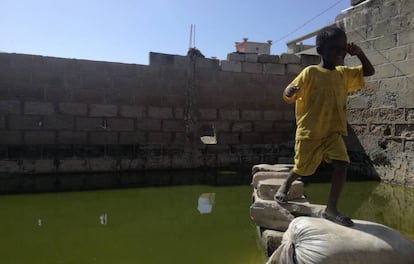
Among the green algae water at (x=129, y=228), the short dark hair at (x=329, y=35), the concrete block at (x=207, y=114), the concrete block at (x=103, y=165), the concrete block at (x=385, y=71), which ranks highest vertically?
the concrete block at (x=385, y=71)

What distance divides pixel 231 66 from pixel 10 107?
3.72 metres

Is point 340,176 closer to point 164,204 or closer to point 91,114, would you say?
point 164,204

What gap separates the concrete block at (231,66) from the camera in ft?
22.9

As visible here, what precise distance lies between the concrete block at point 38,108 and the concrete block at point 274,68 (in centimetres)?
383

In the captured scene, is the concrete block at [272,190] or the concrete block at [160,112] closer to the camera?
the concrete block at [272,190]

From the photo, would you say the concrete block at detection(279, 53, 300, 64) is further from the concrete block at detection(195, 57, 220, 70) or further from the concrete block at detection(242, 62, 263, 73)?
the concrete block at detection(195, 57, 220, 70)

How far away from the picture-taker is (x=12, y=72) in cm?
574

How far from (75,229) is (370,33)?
17.0 feet

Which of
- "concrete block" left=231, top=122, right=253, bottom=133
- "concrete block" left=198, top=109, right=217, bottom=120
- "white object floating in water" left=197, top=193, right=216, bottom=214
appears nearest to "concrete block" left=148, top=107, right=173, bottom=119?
"concrete block" left=198, top=109, right=217, bottom=120

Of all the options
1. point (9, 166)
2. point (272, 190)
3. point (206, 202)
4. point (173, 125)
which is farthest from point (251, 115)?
point (9, 166)

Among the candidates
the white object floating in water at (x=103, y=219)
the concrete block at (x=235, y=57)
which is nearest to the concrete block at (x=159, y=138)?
the concrete block at (x=235, y=57)

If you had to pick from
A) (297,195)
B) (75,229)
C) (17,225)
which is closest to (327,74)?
(297,195)

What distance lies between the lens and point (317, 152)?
2.63 meters

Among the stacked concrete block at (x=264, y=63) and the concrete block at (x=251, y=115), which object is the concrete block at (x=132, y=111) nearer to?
the stacked concrete block at (x=264, y=63)
